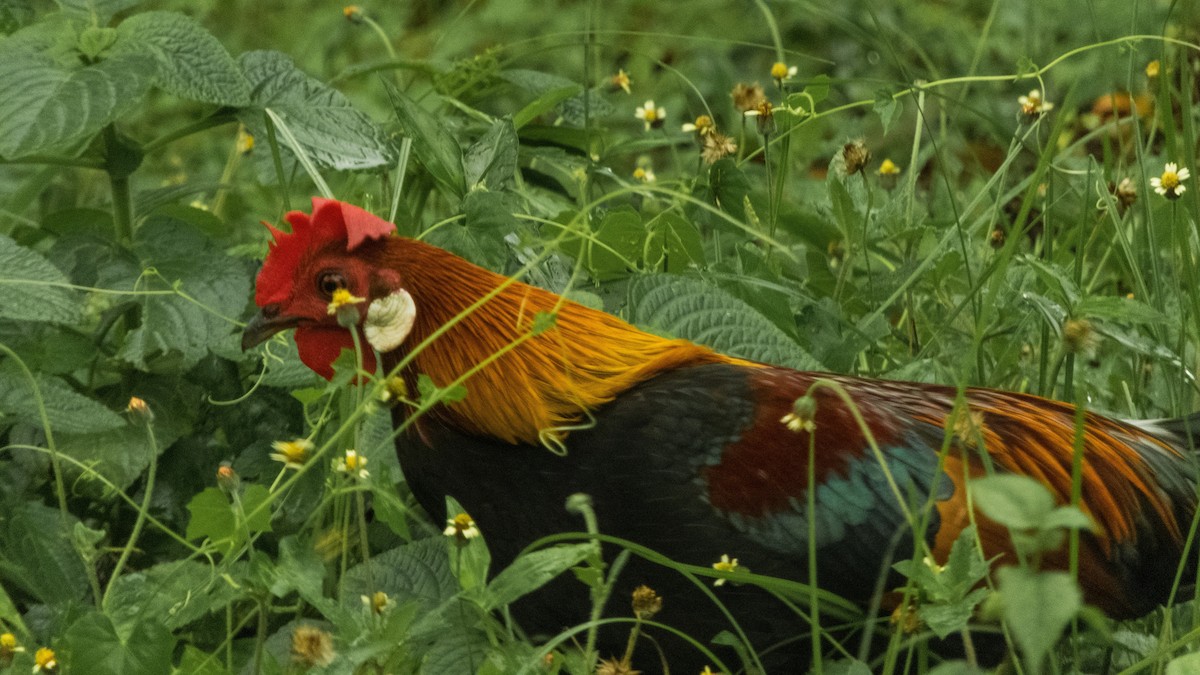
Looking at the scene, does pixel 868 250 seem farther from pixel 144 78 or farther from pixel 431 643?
pixel 144 78

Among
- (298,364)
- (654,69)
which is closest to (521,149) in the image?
(298,364)

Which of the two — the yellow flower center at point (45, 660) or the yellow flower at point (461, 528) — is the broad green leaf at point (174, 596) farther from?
the yellow flower at point (461, 528)

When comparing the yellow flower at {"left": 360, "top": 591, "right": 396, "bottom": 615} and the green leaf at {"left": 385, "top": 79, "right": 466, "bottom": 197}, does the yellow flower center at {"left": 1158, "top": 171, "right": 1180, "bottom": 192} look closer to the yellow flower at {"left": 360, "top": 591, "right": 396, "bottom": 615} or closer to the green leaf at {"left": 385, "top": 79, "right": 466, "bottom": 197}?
the green leaf at {"left": 385, "top": 79, "right": 466, "bottom": 197}

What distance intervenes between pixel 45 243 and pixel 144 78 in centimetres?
108

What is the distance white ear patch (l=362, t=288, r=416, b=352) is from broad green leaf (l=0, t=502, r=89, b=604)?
616mm

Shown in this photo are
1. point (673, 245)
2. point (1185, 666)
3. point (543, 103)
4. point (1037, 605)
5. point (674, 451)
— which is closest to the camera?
point (1037, 605)

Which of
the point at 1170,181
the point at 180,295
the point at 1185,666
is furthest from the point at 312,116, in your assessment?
the point at 1185,666

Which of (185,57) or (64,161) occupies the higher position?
(185,57)

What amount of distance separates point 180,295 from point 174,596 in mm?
606

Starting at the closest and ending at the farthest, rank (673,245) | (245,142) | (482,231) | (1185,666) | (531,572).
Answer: (1185,666) → (531,572) → (482,231) → (673,245) → (245,142)

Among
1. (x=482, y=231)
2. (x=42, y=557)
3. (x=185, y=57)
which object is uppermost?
(x=185, y=57)

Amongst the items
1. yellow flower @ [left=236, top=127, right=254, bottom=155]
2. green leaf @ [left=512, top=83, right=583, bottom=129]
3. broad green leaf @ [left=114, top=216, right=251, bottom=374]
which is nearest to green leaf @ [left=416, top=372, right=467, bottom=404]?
broad green leaf @ [left=114, top=216, right=251, bottom=374]

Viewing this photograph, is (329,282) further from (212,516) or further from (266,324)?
(212,516)

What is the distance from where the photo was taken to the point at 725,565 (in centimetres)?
181
